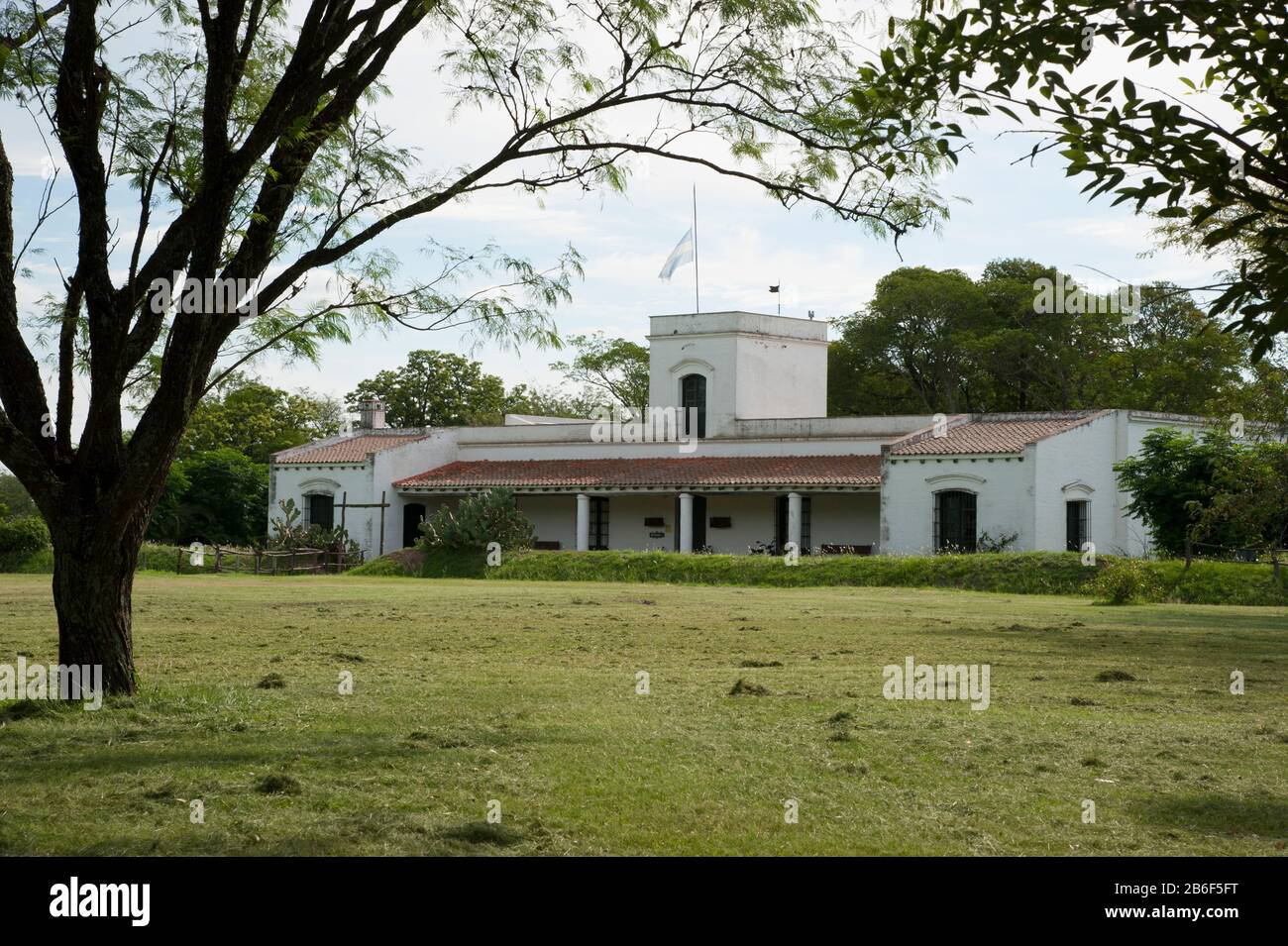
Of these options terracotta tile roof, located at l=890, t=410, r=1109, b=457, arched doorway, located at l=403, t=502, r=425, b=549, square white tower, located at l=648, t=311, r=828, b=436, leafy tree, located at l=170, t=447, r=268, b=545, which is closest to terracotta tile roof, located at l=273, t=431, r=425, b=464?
arched doorway, located at l=403, t=502, r=425, b=549

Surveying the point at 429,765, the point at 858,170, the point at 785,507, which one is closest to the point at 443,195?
the point at 858,170

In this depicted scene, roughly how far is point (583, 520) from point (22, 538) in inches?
579

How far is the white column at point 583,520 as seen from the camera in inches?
1604

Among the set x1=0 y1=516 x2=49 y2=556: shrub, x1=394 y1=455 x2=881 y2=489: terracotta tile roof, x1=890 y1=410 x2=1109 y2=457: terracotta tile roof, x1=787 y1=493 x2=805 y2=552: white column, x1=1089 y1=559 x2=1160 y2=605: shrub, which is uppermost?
x1=890 y1=410 x2=1109 y2=457: terracotta tile roof

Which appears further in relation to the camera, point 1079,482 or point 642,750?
point 1079,482

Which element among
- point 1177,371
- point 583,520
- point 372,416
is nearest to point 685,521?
point 583,520

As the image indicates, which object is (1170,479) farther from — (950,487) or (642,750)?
(642,750)

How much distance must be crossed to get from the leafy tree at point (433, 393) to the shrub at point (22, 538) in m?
28.8

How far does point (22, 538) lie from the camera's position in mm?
35625

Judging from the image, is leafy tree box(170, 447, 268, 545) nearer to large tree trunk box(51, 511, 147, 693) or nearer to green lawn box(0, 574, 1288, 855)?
green lawn box(0, 574, 1288, 855)

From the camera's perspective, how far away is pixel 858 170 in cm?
1079

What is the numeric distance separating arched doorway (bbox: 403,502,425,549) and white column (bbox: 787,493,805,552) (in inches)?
504

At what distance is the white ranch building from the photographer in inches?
1364
